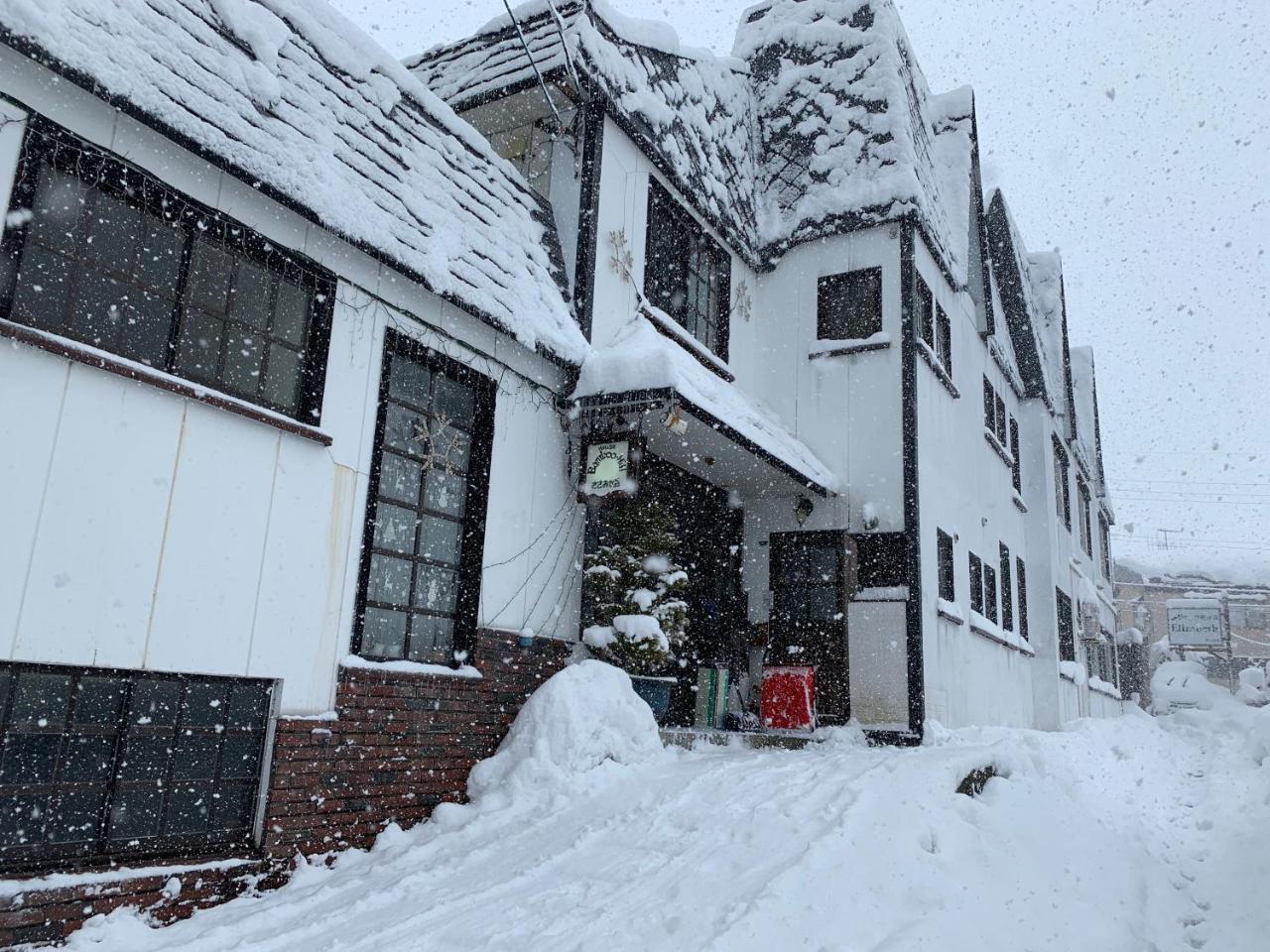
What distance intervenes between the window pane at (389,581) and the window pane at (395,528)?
3.7 inches

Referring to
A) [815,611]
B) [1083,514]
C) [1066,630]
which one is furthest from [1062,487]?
[815,611]

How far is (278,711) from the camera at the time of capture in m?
5.05

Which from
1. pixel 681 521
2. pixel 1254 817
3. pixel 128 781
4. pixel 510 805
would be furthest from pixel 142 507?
pixel 1254 817

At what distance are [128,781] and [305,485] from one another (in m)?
1.82

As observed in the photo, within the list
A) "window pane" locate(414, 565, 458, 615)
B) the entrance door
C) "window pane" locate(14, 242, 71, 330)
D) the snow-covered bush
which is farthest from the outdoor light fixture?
"window pane" locate(14, 242, 71, 330)

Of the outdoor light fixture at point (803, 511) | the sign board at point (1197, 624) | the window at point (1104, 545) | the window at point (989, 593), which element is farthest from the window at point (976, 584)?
the sign board at point (1197, 624)

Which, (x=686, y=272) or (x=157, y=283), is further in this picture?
(x=686, y=272)

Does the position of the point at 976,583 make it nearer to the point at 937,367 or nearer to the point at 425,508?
the point at 937,367

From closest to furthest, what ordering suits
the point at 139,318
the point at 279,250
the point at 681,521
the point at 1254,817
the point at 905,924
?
the point at 905,924 < the point at 139,318 < the point at 279,250 < the point at 1254,817 < the point at 681,521

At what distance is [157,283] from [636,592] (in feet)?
14.7

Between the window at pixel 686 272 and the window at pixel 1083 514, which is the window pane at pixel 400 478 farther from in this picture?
the window at pixel 1083 514

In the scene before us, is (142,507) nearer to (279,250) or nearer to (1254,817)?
(279,250)

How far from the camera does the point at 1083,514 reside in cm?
2400

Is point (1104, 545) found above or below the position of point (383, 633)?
above
